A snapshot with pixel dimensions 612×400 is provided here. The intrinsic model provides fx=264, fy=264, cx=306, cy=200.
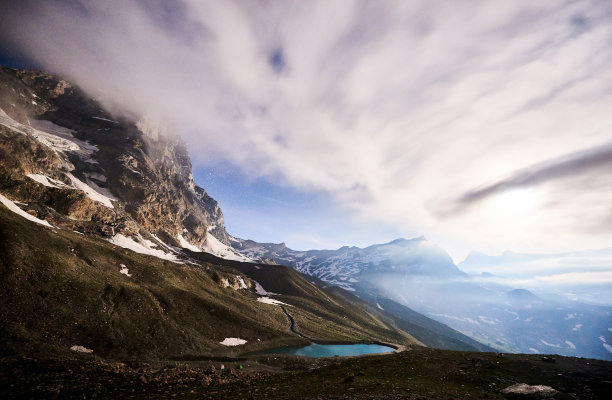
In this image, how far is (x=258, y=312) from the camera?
116 metres

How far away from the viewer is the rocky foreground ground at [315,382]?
24.1 meters

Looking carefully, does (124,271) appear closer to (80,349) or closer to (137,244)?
(80,349)

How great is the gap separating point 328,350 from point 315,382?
79151 mm

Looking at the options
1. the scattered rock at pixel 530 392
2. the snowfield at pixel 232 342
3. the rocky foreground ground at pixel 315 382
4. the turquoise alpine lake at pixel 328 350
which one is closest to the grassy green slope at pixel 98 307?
the snowfield at pixel 232 342

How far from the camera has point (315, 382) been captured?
31938 mm

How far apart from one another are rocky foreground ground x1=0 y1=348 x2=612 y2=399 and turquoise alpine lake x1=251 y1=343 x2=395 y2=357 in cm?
5292

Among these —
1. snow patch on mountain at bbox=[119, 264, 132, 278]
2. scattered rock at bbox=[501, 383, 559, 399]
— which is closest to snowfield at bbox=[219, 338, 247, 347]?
snow patch on mountain at bbox=[119, 264, 132, 278]

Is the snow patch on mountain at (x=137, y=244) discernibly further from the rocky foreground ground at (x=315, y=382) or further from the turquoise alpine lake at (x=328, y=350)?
the rocky foreground ground at (x=315, y=382)

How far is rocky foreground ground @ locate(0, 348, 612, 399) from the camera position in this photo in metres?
24.1

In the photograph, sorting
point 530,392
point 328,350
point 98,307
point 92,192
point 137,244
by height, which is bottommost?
point 328,350

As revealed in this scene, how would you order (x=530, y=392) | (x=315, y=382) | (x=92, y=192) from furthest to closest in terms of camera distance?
(x=92, y=192) → (x=315, y=382) → (x=530, y=392)

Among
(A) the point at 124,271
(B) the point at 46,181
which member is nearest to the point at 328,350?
(A) the point at 124,271

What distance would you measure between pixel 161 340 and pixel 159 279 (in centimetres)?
3327

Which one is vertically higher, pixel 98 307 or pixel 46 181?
pixel 46 181
